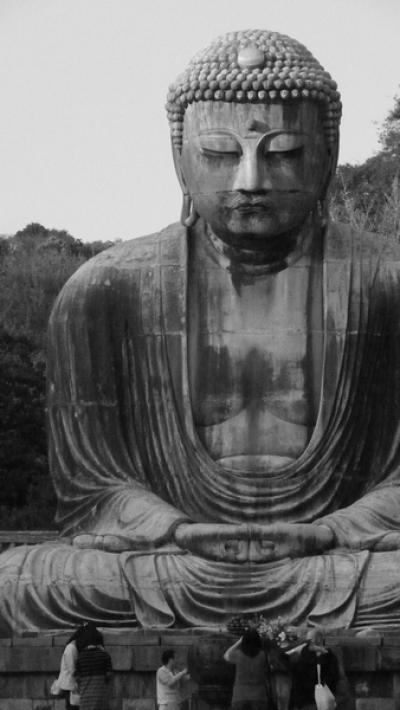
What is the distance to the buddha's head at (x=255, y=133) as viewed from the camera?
22.5 m

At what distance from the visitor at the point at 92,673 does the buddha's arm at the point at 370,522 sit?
10.8 feet

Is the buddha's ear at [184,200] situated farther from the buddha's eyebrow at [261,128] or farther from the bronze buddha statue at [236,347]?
the buddha's eyebrow at [261,128]

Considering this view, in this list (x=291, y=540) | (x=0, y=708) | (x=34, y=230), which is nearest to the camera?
(x=0, y=708)

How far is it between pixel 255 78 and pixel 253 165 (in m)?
0.70

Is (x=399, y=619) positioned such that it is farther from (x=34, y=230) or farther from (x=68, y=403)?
(x=34, y=230)

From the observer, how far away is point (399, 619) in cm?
2152

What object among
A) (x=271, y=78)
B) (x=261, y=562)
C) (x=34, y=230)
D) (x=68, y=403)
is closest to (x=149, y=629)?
(x=261, y=562)

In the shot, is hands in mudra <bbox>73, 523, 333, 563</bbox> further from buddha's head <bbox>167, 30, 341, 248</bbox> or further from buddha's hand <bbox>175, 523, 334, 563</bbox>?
buddha's head <bbox>167, 30, 341, 248</bbox>

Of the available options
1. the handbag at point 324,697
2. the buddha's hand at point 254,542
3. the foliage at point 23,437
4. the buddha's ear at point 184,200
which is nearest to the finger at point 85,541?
the buddha's hand at point 254,542

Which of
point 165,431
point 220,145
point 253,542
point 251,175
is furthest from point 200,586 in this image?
point 220,145

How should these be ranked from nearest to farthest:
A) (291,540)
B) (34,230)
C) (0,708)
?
1. (0,708)
2. (291,540)
3. (34,230)

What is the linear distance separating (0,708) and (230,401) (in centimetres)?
354

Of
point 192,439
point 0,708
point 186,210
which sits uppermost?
point 186,210

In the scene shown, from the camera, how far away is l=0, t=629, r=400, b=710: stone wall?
65.6 ft
